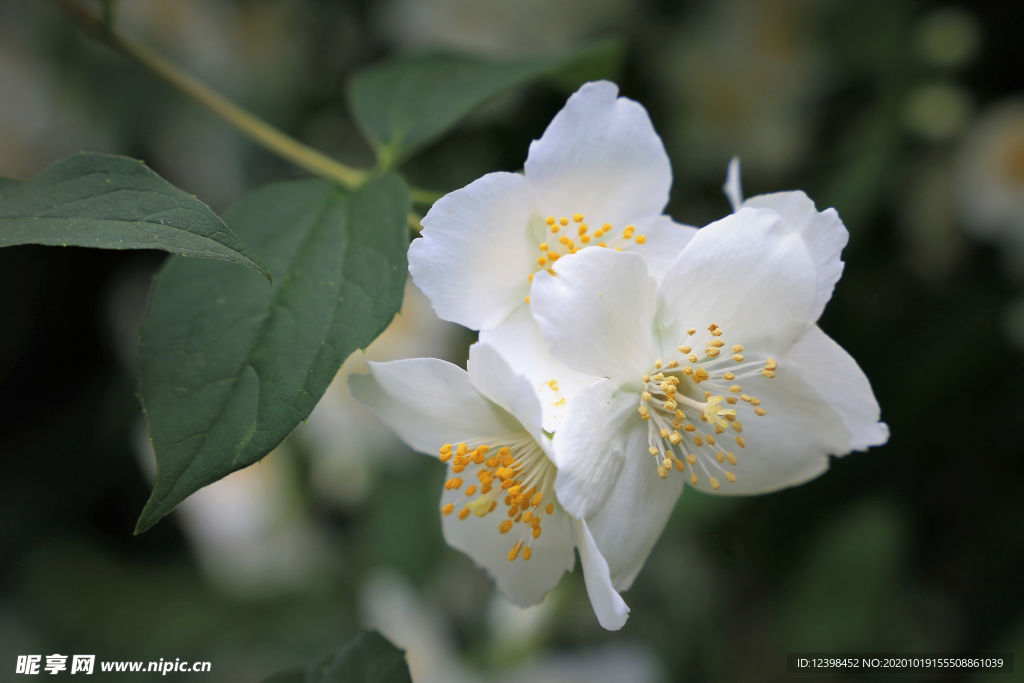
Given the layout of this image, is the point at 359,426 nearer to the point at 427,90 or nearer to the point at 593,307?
the point at 427,90

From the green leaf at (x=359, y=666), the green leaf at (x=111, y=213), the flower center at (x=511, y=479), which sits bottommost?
the green leaf at (x=359, y=666)

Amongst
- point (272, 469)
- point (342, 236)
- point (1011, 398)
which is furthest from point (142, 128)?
point (1011, 398)

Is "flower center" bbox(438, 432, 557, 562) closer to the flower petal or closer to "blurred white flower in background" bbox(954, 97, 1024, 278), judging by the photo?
the flower petal

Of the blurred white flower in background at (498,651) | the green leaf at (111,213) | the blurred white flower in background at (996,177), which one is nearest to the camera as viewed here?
the green leaf at (111,213)

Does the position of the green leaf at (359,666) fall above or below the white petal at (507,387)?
below

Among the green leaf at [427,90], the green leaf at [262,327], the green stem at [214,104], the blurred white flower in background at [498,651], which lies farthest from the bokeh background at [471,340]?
the green leaf at [262,327]

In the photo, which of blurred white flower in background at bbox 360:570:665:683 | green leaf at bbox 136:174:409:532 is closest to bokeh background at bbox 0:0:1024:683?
blurred white flower in background at bbox 360:570:665:683

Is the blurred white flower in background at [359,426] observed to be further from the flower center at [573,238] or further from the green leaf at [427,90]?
the flower center at [573,238]
